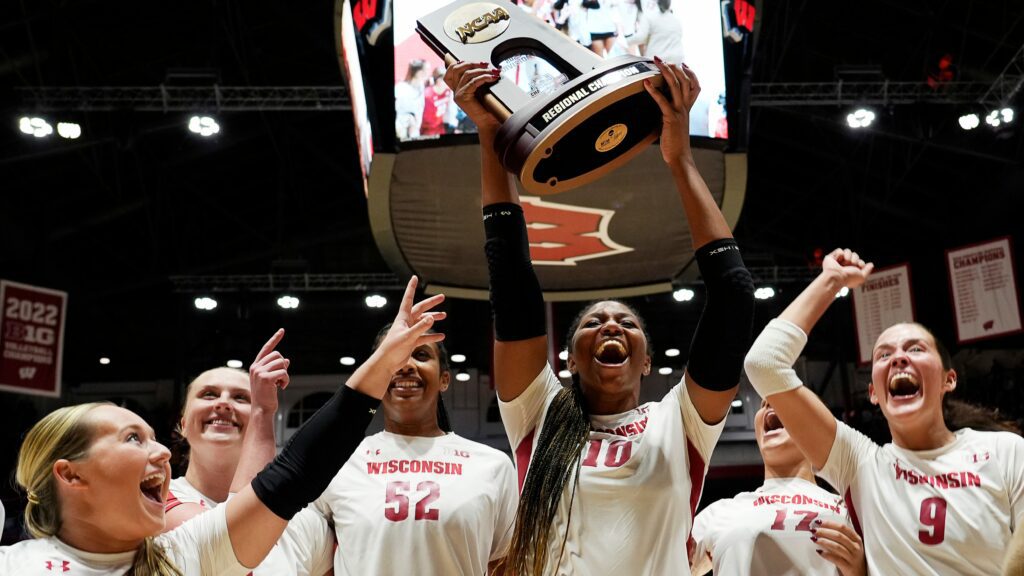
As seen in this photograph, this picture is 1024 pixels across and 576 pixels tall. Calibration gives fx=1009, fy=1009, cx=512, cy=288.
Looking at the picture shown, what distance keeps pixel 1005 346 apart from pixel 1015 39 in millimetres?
7128

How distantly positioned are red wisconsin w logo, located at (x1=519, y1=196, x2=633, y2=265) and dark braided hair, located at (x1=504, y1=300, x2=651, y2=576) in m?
4.64

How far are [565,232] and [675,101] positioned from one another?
5.66 meters

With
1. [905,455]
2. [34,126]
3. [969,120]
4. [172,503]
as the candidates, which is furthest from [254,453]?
[969,120]

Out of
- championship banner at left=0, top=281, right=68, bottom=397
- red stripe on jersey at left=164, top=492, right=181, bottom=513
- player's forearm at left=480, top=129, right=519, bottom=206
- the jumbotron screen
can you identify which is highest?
the jumbotron screen

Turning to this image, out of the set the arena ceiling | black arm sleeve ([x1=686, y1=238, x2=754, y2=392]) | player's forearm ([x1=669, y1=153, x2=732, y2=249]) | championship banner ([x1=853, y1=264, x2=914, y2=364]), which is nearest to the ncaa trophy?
player's forearm ([x1=669, y1=153, x2=732, y2=249])

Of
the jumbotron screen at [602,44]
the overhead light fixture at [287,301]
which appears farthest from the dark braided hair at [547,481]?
the overhead light fixture at [287,301]

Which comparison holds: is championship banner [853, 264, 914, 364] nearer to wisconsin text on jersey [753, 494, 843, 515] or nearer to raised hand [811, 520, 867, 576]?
wisconsin text on jersey [753, 494, 843, 515]

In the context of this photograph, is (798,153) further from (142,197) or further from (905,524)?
(905,524)

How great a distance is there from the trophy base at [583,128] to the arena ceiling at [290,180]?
10612mm

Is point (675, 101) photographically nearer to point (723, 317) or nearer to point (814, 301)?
point (723, 317)

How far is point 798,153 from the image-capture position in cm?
1809

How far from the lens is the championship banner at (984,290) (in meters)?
11.5

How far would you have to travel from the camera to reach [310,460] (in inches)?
92.5

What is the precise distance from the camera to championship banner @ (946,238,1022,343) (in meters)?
11.5
